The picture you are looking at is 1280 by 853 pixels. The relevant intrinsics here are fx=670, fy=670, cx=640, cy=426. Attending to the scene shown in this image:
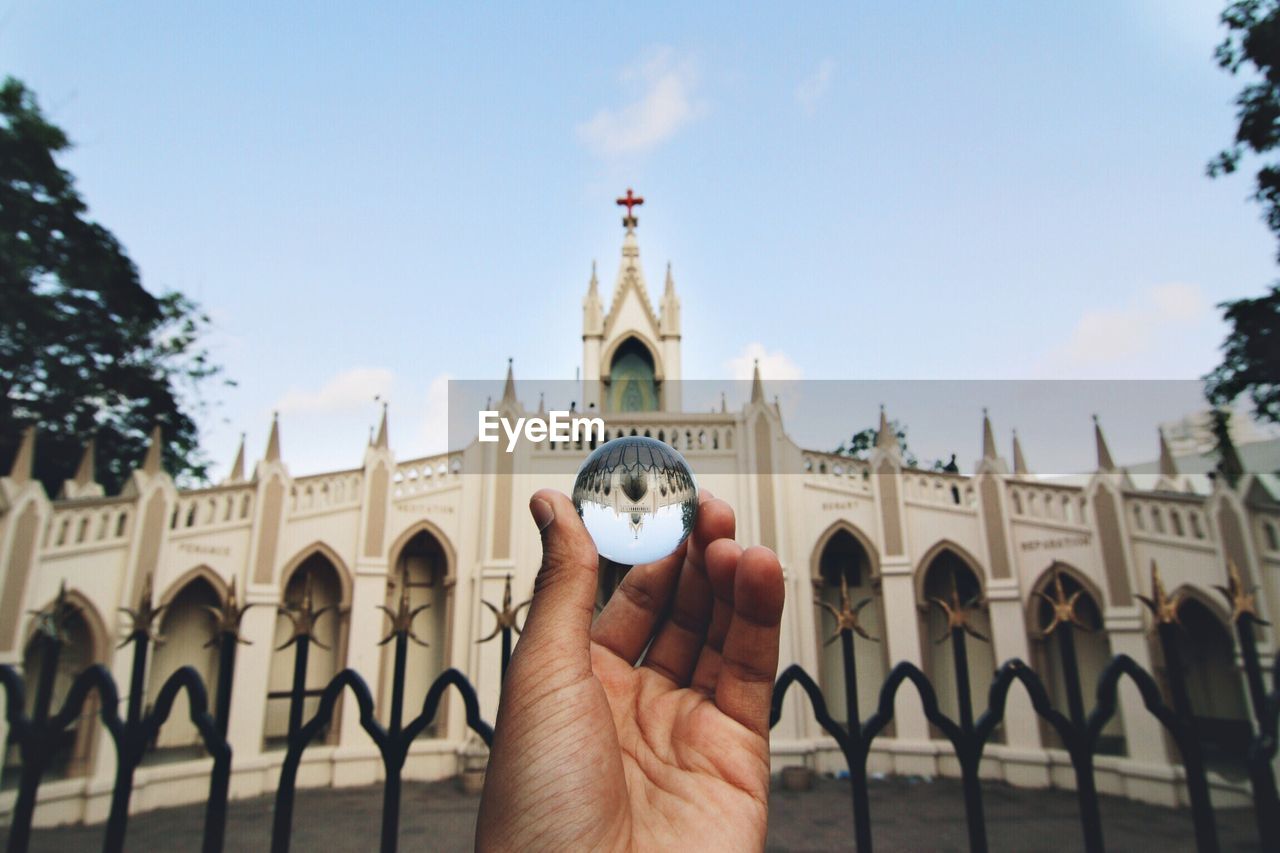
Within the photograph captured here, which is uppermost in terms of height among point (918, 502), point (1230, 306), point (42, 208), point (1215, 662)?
point (42, 208)

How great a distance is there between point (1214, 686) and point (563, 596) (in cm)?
1301

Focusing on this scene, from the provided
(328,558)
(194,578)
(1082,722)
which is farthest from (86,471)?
(1082,722)

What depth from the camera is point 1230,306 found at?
9.57 meters

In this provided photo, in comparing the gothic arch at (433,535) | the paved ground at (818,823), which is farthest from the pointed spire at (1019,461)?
the gothic arch at (433,535)

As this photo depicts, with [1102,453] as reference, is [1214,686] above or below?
below

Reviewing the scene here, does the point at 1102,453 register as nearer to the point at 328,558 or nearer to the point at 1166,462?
the point at 1166,462

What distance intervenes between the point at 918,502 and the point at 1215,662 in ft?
15.4

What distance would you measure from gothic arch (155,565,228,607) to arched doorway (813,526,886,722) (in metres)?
9.92

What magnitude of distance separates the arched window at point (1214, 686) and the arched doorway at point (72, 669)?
15530 millimetres

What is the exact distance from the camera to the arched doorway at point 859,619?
11.9 meters

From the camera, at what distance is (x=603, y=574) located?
11.0 metres

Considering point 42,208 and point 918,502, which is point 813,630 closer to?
point 918,502

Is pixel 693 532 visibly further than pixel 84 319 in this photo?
No

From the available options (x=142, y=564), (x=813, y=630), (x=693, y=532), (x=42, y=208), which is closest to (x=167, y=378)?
(x=42, y=208)
